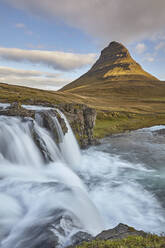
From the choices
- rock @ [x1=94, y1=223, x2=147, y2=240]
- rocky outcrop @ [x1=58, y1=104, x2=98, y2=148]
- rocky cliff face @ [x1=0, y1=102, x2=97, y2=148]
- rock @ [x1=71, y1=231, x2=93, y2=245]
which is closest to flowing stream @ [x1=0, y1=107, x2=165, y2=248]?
rock @ [x1=71, y1=231, x2=93, y2=245]

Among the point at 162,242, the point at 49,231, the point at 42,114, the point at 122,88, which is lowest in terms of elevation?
the point at 49,231

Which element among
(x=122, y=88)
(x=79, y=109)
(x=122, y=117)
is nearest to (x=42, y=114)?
(x=79, y=109)

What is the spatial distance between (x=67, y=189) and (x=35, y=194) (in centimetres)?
175

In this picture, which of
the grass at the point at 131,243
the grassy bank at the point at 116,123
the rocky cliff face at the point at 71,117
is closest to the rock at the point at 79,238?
the grass at the point at 131,243

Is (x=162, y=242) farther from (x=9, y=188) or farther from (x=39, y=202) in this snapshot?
(x=9, y=188)

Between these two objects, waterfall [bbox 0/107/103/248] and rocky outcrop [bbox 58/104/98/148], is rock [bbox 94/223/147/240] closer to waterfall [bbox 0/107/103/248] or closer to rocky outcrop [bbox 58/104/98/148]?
waterfall [bbox 0/107/103/248]

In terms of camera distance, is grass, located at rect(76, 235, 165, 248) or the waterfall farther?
the waterfall

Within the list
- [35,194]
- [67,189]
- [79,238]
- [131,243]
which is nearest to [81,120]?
[67,189]

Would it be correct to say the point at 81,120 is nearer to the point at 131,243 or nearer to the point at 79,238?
the point at 79,238

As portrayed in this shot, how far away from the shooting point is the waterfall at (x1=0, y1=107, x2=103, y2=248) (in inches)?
257

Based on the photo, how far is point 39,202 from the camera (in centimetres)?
906

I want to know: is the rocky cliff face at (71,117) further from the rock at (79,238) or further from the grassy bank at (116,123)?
the rock at (79,238)

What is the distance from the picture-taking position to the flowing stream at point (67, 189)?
23.1ft

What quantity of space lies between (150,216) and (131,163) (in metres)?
9.83
